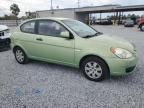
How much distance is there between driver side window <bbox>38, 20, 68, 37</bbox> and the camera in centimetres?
496

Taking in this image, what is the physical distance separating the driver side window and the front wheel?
40.9 inches

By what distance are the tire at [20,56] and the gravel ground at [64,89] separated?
0.50 m

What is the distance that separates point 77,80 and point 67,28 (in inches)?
54.9

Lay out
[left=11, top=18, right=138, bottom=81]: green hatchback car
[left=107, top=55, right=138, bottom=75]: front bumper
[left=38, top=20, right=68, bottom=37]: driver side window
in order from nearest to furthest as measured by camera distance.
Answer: [left=107, top=55, right=138, bottom=75]: front bumper, [left=11, top=18, right=138, bottom=81]: green hatchback car, [left=38, top=20, right=68, bottom=37]: driver side window

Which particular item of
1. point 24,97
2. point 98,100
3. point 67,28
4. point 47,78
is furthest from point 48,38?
point 98,100

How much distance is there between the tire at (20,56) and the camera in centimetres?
589

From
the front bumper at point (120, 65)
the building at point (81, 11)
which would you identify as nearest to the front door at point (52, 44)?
the front bumper at point (120, 65)

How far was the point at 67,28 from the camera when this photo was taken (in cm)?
482

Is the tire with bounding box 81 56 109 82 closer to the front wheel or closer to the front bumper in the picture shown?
the front bumper

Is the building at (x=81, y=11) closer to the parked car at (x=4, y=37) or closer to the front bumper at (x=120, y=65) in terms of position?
the parked car at (x=4, y=37)

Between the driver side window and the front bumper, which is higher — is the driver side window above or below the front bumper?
above

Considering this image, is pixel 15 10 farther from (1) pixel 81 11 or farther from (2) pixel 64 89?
(2) pixel 64 89

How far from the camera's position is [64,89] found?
4.10m

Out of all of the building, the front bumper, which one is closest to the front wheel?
the front bumper
